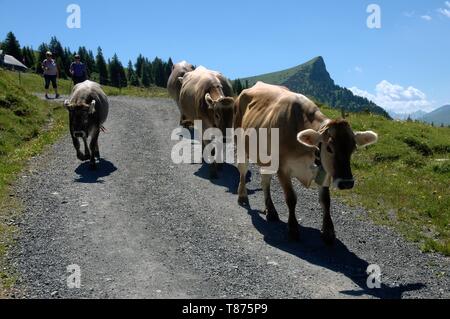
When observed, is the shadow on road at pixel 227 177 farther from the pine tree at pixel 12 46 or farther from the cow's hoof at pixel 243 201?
the pine tree at pixel 12 46

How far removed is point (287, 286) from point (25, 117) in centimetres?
1728

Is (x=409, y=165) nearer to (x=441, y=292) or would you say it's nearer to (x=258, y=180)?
(x=258, y=180)

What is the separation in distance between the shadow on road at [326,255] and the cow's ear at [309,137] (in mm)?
2180

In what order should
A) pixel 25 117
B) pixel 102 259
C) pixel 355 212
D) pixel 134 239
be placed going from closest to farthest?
pixel 102 259 < pixel 134 239 < pixel 355 212 < pixel 25 117

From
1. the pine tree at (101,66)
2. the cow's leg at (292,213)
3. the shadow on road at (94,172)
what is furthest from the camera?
the pine tree at (101,66)

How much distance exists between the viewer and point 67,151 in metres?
17.1

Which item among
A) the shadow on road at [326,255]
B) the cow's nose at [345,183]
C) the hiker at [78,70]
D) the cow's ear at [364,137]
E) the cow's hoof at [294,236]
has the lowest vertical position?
the shadow on road at [326,255]

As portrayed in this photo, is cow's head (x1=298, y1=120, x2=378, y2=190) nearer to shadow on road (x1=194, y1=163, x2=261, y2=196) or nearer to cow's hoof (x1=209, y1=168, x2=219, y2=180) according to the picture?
shadow on road (x1=194, y1=163, x2=261, y2=196)

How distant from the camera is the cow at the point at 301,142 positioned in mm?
7875

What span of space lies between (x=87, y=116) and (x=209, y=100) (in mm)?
3976

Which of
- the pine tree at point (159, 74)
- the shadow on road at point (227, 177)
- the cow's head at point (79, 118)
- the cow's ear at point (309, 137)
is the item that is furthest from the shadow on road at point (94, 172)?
the pine tree at point (159, 74)

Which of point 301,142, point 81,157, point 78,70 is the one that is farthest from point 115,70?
point 301,142

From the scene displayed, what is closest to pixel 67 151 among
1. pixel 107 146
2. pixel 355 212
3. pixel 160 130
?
pixel 107 146
